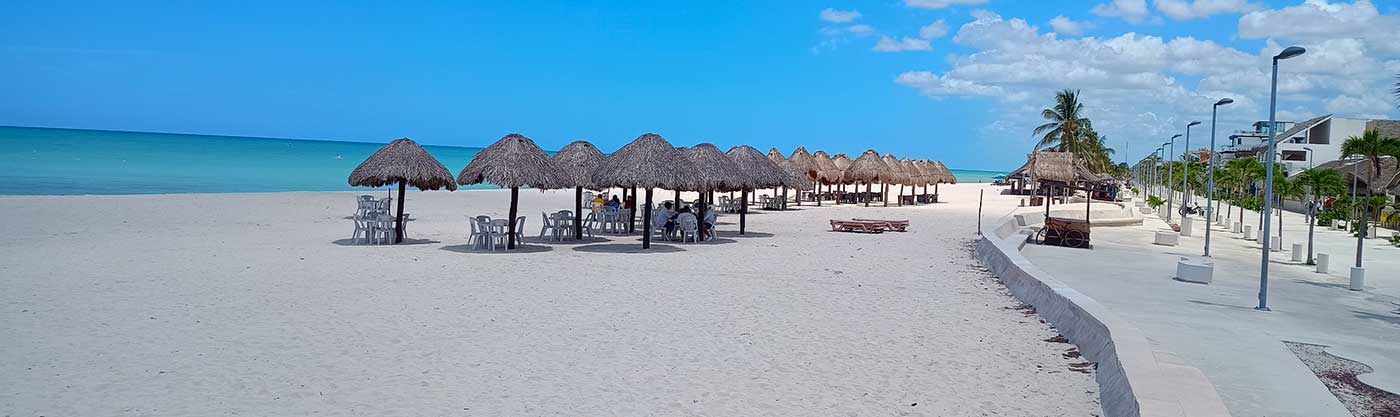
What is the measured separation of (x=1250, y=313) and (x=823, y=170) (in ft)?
69.9

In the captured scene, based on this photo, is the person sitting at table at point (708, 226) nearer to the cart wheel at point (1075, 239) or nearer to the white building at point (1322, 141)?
the cart wheel at point (1075, 239)

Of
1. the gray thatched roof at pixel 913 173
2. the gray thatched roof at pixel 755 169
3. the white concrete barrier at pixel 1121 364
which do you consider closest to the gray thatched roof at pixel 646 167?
the gray thatched roof at pixel 755 169

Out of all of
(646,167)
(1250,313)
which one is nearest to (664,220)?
(646,167)

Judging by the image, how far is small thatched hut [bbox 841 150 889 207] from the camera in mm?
31750

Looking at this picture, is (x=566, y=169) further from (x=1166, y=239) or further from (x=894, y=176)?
(x=894, y=176)

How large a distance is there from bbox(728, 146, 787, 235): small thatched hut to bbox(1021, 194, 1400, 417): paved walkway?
5019 millimetres

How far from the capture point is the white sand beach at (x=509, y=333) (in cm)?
570

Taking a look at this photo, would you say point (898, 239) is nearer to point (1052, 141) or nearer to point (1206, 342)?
point (1206, 342)

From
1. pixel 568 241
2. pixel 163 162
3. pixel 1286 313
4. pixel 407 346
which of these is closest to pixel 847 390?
pixel 407 346

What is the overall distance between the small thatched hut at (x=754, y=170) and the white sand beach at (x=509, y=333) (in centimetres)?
257

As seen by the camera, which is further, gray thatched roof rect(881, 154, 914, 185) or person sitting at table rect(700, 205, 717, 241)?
gray thatched roof rect(881, 154, 914, 185)

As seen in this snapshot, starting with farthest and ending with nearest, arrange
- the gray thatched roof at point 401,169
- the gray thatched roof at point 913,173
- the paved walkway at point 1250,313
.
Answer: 1. the gray thatched roof at point 913,173
2. the gray thatched roof at point 401,169
3. the paved walkway at point 1250,313

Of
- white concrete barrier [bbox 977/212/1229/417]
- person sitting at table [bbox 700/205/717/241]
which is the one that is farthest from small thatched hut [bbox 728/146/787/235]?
white concrete barrier [bbox 977/212/1229/417]

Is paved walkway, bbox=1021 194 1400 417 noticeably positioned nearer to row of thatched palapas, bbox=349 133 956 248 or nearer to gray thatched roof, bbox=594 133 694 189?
Answer: row of thatched palapas, bbox=349 133 956 248
